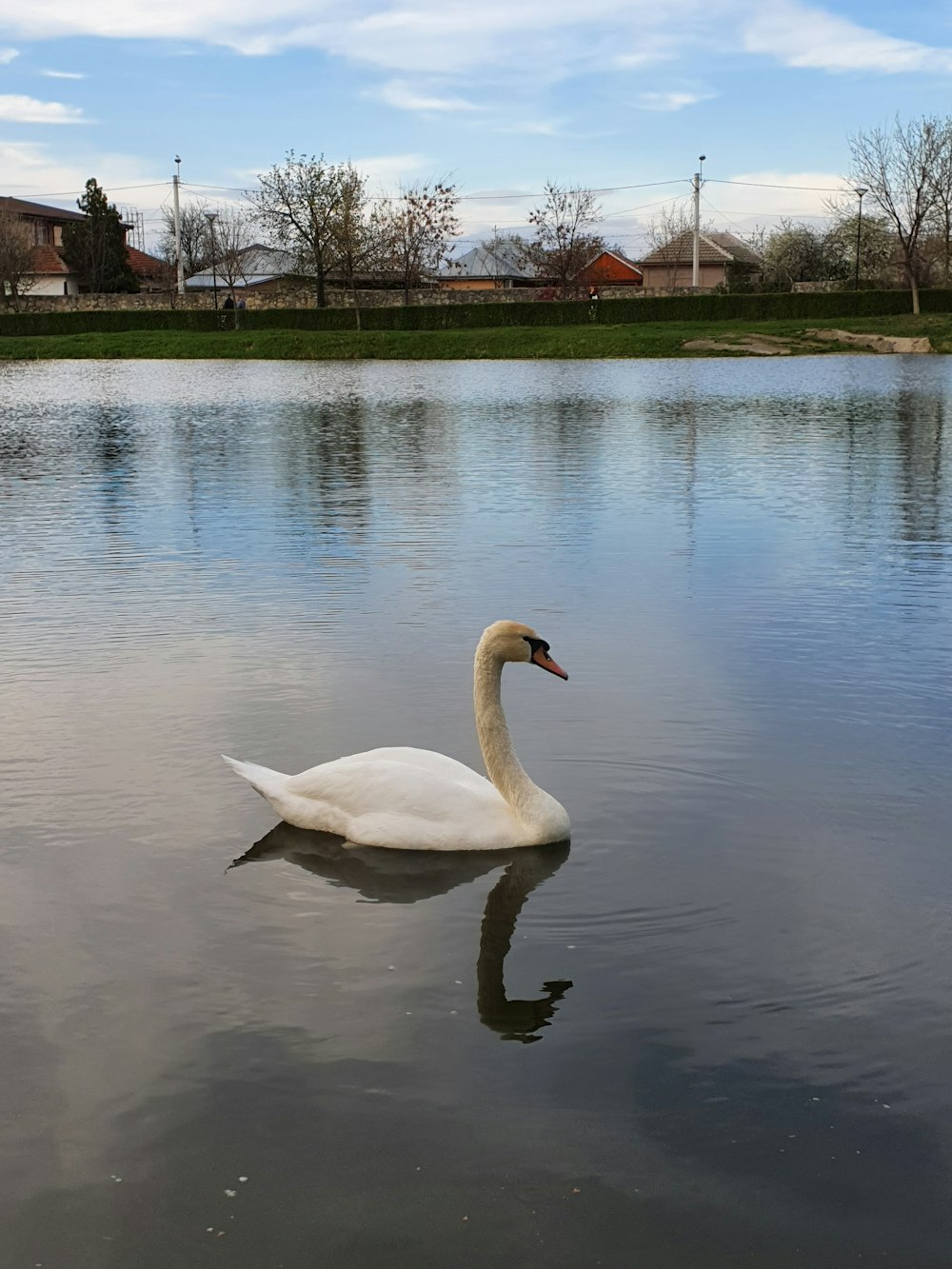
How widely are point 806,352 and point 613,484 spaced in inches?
1188

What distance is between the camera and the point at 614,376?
3628 centimetres

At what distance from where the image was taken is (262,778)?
240 inches

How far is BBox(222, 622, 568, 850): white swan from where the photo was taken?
5.84 metres

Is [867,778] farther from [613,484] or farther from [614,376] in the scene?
[614,376]

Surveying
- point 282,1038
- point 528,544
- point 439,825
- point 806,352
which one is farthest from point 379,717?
point 806,352

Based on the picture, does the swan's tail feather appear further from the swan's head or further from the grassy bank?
the grassy bank

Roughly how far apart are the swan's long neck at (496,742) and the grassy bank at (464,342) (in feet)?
129

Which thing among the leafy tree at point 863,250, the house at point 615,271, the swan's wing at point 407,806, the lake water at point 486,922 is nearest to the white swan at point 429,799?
the swan's wing at point 407,806

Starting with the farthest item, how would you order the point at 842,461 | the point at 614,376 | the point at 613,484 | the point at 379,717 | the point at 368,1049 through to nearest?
the point at 614,376 < the point at 842,461 < the point at 613,484 < the point at 379,717 < the point at 368,1049

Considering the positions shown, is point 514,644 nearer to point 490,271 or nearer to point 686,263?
point 686,263

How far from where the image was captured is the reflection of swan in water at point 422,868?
5305mm

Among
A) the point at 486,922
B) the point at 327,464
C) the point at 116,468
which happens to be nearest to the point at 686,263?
the point at 327,464

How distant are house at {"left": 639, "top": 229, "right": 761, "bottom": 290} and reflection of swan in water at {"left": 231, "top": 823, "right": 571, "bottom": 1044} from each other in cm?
9197

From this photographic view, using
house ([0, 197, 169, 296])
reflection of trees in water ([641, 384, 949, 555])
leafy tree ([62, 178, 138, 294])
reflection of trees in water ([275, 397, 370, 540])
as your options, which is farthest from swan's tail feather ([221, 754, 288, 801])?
leafy tree ([62, 178, 138, 294])
